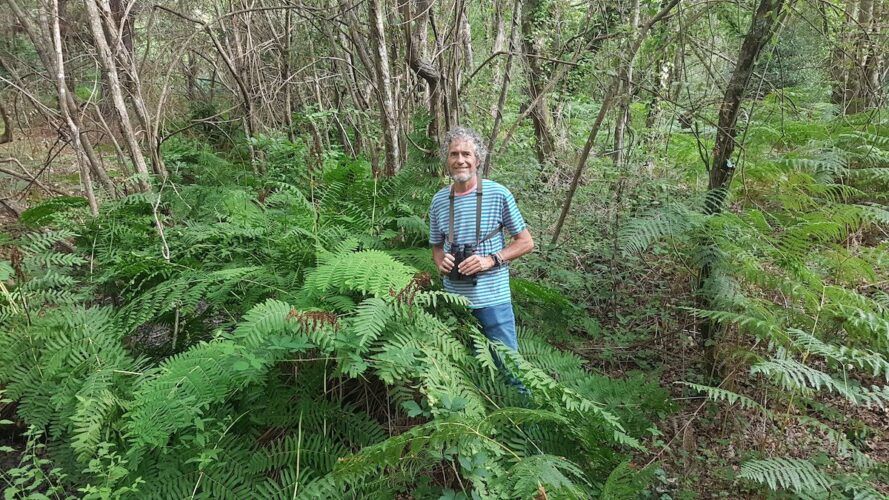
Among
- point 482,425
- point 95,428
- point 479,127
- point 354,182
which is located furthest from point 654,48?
point 95,428

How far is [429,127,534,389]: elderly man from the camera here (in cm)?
279

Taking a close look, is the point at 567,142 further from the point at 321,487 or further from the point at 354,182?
the point at 321,487

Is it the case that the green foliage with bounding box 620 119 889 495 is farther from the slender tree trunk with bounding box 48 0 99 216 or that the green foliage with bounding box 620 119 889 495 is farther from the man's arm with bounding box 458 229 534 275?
Result: the slender tree trunk with bounding box 48 0 99 216

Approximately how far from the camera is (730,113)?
3.01 m

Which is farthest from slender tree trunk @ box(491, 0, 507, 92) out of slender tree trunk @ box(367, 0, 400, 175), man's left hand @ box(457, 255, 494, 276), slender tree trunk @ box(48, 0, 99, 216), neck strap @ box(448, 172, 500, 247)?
slender tree trunk @ box(48, 0, 99, 216)

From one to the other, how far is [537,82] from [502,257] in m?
3.68

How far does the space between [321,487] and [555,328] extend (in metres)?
1.97

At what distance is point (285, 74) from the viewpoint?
595 centimetres

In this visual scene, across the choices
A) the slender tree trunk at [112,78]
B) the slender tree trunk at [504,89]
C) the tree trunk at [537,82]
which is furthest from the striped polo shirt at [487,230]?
the tree trunk at [537,82]

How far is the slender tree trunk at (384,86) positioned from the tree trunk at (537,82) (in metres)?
2.15

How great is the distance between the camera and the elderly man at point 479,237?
9.16 feet

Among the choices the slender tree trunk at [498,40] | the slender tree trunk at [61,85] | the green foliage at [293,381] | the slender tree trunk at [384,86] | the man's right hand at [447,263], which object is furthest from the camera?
the slender tree trunk at [498,40]

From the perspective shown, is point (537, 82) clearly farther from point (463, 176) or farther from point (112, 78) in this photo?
point (112, 78)

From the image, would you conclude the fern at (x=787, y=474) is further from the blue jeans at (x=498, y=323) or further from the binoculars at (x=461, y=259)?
the binoculars at (x=461, y=259)
